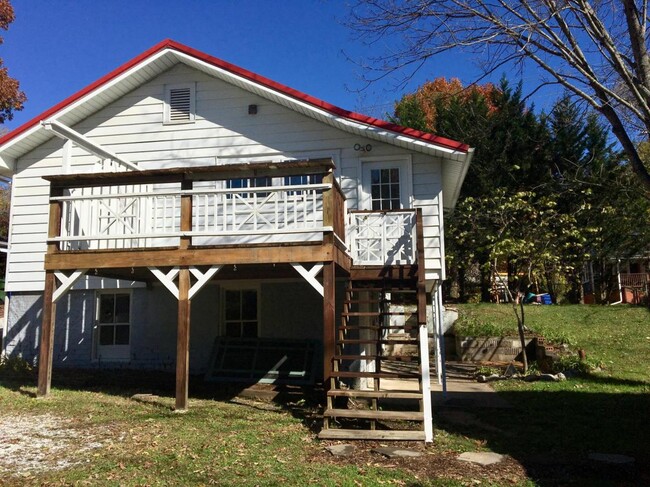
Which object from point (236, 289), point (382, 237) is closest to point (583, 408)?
point (382, 237)

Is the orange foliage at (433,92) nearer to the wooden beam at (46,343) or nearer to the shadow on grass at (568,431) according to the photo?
the shadow on grass at (568,431)

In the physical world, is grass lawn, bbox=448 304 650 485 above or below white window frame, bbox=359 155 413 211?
below

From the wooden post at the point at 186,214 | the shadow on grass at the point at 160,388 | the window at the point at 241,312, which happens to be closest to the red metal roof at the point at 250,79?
the wooden post at the point at 186,214

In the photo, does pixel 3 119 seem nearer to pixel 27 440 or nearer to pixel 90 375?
pixel 90 375

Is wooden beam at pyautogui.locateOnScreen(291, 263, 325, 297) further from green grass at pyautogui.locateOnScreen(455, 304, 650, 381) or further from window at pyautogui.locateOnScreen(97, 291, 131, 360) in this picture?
green grass at pyautogui.locateOnScreen(455, 304, 650, 381)

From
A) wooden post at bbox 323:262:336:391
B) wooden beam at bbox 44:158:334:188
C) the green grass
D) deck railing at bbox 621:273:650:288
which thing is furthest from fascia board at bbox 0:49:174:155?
deck railing at bbox 621:273:650:288

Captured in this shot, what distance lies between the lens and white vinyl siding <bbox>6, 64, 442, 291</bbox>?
10.6 meters

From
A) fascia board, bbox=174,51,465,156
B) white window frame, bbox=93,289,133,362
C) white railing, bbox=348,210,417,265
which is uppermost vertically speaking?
fascia board, bbox=174,51,465,156

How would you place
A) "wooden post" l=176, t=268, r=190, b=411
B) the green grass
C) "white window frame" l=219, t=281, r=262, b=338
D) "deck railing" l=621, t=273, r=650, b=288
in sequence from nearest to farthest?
"wooden post" l=176, t=268, r=190, b=411
"white window frame" l=219, t=281, r=262, b=338
the green grass
"deck railing" l=621, t=273, r=650, b=288

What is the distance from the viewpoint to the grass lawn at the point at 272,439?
5109 millimetres

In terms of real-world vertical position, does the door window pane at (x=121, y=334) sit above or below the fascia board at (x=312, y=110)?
below

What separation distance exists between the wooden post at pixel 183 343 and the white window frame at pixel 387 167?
12.6 feet

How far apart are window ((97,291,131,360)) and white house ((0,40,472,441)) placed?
3cm

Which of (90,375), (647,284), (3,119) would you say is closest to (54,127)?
(90,375)
